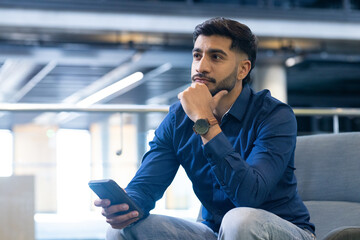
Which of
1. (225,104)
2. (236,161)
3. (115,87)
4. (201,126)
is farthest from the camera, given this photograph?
(115,87)

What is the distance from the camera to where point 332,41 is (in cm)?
938

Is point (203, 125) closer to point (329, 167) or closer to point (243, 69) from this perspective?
point (243, 69)

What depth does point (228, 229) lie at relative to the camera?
5.11ft

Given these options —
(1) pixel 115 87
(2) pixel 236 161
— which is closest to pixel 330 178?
(2) pixel 236 161

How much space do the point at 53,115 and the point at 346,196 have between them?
8.71ft

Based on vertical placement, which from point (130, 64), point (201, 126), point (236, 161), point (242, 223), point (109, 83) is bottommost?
point (242, 223)

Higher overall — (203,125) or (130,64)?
(130,64)

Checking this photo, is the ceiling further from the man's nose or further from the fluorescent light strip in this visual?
the man's nose

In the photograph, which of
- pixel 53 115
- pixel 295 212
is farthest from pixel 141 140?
pixel 295 212

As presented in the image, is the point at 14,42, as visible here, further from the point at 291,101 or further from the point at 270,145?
the point at 291,101

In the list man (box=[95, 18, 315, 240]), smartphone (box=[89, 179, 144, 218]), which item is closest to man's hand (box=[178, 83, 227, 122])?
man (box=[95, 18, 315, 240])

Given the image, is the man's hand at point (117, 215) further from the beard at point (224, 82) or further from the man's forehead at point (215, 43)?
the man's forehead at point (215, 43)

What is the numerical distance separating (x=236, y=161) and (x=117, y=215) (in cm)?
46

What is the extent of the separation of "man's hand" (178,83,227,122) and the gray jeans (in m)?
0.38
